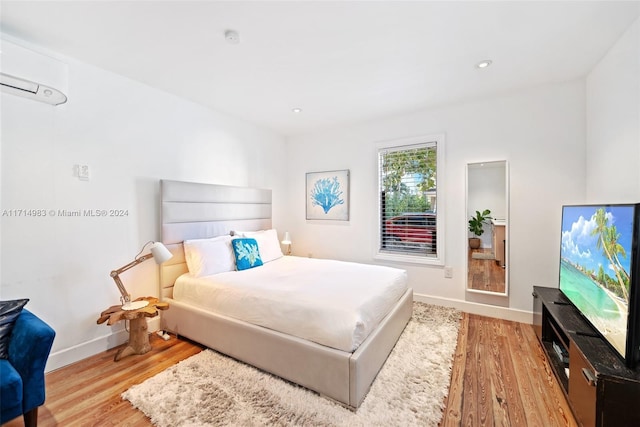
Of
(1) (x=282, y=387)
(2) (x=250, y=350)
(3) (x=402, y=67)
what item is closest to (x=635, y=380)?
(1) (x=282, y=387)

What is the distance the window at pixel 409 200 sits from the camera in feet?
11.3

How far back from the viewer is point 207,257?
2768 millimetres

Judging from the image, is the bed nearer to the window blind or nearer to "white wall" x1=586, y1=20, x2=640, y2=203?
the window blind

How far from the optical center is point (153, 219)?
2.76 meters

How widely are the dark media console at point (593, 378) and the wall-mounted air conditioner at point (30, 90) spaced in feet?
12.9

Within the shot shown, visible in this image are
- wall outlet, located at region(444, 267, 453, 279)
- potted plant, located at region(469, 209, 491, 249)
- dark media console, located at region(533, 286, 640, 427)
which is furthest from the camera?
wall outlet, located at region(444, 267, 453, 279)

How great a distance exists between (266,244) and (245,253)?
1.56 ft

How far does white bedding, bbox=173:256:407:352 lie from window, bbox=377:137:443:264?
0.97 metres

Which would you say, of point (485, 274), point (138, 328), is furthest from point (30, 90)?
point (485, 274)

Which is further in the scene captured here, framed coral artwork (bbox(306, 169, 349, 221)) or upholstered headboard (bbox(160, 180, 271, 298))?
framed coral artwork (bbox(306, 169, 349, 221))

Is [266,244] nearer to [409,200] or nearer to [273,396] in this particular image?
[273,396]

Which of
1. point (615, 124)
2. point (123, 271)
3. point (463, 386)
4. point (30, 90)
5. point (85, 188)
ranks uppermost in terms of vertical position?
point (30, 90)

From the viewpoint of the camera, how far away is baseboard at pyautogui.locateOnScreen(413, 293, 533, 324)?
293 centimetres

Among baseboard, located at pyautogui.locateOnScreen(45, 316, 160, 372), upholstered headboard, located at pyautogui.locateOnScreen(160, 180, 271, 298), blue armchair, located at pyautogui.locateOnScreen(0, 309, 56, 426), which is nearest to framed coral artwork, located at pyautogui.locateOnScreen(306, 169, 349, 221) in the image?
upholstered headboard, located at pyautogui.locateOnScreen(160, 180, 271, 298)
